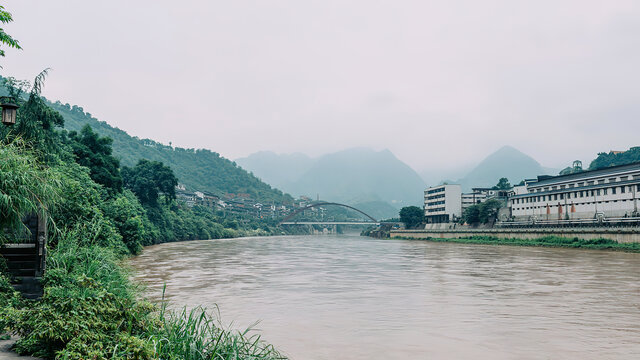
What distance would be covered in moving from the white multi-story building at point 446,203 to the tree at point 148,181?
66.2 metres

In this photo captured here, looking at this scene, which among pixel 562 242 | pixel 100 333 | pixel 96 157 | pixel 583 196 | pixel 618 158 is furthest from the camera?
pixel 618 158

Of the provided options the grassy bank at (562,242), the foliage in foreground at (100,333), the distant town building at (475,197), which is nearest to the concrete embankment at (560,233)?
the grassy bank at (562,242)

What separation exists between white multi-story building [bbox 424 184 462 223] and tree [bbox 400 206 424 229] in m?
7.75

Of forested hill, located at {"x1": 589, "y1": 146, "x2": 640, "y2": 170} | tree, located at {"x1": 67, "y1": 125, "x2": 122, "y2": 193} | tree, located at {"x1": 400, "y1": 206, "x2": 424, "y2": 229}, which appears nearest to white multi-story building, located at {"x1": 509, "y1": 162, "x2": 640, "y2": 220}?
forested hill, located at {"x1": 589, "y1": 146, "x2": 640, "y2": 170}

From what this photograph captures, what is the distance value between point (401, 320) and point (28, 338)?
8.97m

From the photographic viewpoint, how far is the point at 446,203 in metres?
110

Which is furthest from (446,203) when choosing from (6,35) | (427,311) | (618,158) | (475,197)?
(6,35)

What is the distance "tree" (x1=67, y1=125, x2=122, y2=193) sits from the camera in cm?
4184

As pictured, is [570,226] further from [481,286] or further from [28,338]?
[28,338]

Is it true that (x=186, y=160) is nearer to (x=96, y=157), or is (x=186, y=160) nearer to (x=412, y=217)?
(x=412, y=217)

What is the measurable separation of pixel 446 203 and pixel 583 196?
46.1 metres

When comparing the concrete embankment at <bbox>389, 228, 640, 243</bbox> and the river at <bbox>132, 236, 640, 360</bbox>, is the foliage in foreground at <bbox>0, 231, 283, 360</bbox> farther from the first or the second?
the concrete embankment at <bbox>389, 228, 640, 243</bbox>

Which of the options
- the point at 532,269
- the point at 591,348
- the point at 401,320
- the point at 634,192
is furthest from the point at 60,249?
the point at 634,192

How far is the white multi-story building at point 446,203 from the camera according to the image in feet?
359
